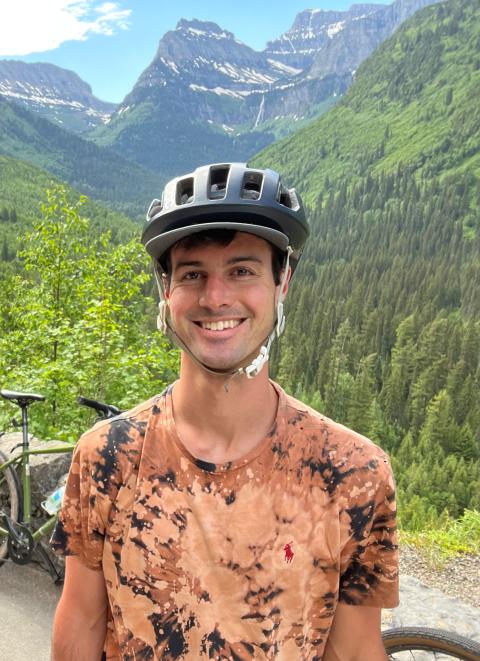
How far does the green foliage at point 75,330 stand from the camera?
9102 mm

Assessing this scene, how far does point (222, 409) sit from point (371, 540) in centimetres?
76

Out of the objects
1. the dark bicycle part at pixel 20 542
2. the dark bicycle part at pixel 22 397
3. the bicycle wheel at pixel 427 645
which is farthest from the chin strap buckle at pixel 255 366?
the dark bicycle part at pixel 20 542

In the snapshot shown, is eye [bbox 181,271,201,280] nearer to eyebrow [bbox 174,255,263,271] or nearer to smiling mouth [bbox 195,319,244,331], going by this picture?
eyebrow [bbox 174,255,263,271]

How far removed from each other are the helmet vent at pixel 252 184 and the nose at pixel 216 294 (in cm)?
40

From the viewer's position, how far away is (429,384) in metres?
95.9

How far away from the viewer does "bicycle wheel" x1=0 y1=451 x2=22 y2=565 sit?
5348 mm

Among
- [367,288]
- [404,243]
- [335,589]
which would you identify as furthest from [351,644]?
[404,243]

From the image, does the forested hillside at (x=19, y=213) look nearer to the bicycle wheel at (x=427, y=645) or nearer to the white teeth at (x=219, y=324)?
the bicycle wheel at (x=427, y=645)

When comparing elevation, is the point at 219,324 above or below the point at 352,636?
above

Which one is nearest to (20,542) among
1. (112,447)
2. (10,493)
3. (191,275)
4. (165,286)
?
(10,493)

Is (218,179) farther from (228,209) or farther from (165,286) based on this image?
(165,286)

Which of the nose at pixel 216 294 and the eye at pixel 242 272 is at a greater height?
the eye at pixel 242 272

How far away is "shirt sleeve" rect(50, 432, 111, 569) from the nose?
26.0 inches

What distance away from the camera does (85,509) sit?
2.06 meters
